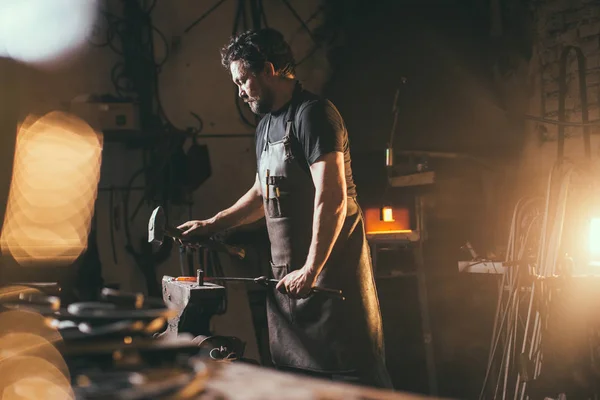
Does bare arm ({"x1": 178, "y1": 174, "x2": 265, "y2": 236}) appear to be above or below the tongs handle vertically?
above

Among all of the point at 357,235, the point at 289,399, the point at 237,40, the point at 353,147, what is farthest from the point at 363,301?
the point at 353,147

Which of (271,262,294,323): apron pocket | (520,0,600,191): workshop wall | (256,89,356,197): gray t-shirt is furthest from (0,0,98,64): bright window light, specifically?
(520,0,600,191): workshop wall

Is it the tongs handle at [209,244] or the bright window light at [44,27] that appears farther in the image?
the bright window light at [44,27]

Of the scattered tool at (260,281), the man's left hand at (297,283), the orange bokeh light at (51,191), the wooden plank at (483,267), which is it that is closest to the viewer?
the scattered tool at (260,281)

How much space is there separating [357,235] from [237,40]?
0.98 metres

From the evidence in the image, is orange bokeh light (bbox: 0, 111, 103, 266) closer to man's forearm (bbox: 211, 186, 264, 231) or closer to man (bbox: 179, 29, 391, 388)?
man's forearm (bbox: 211, 186, 264, 231)

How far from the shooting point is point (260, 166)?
289 centimetres

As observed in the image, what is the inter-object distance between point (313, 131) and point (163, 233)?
0.70m

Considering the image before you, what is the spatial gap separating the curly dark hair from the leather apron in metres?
0.21

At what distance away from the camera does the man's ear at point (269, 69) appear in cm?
278

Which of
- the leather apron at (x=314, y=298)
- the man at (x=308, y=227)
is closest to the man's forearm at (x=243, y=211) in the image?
the man at (x=308, y=227)

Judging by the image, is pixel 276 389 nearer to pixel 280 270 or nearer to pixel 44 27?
pixel 280 270

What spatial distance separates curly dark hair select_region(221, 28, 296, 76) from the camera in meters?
2.78

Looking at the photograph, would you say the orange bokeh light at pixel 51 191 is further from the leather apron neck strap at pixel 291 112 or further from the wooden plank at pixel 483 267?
the wooden plank at pixel 483 267
